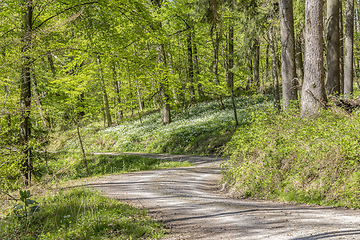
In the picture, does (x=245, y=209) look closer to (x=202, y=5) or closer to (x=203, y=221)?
(x=203, y=221)

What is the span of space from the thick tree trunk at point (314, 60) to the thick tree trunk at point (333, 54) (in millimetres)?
3188

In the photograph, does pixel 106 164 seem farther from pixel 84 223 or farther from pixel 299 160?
pixel 299 160

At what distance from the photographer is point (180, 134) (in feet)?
68.0

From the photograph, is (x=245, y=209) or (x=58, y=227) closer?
(x=58, y=227)

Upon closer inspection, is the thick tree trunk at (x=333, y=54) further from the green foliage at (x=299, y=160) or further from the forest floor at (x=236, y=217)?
the forest floor at (x=236, y=217)

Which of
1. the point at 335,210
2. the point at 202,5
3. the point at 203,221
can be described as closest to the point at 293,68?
the point at 202,5

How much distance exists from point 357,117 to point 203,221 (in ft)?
16.7

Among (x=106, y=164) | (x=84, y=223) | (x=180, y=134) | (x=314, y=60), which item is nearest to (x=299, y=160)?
(x=314, y=60)

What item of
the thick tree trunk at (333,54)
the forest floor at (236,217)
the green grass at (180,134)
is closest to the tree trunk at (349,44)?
the green grass at (180,134)

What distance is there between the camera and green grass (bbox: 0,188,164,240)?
15.0ft

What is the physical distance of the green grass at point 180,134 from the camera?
18703mm

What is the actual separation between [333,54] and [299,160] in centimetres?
727

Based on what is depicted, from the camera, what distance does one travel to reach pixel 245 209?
226 inches

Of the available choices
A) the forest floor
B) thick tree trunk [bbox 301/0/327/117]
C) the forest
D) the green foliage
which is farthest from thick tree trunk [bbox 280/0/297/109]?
the forest floor
